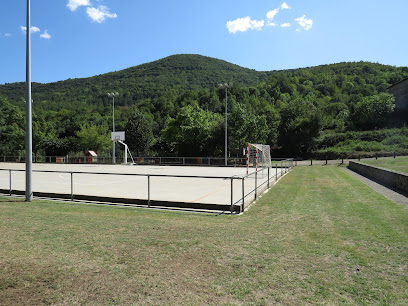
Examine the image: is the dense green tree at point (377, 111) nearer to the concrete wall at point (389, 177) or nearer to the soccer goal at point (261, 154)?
the soccer goal at point (261, 154)

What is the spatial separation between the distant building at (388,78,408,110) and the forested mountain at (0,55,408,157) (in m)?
3.23

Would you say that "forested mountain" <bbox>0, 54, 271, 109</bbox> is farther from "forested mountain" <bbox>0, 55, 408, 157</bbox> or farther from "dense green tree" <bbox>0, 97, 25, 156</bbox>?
"dense green tree" <bbox>0, 97, 25, 156</bbox>

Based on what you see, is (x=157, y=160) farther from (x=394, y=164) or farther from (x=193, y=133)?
(x=394, y=164)

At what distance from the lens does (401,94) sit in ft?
278

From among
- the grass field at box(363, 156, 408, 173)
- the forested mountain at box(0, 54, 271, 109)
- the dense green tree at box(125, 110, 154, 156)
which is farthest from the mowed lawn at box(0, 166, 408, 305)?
the forested mountain at box(0, 54, 271, 109)

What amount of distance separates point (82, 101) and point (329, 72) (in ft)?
331

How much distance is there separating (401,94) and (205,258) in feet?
325

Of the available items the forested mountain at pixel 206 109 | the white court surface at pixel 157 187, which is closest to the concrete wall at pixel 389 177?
the white court surface at pixel 157 187

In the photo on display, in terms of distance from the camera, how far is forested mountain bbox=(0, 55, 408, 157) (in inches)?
→ 2286

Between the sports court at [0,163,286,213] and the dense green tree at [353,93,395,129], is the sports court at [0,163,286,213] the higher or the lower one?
the lower one

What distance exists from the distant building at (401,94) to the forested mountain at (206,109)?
323 centimetres

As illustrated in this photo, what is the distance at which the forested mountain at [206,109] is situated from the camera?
190ft

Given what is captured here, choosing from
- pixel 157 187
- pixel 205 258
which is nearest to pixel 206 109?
pixel 157 187

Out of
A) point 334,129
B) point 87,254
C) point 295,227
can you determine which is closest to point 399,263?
point 295,227
